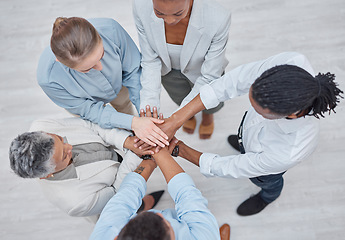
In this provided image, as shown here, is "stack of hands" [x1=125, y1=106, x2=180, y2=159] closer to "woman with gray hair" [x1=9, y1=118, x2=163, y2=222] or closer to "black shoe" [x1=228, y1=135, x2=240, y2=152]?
"woman with gray hair" [x1=9, y1=118, x2=163, y2=222]

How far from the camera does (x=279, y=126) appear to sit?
1103 mm

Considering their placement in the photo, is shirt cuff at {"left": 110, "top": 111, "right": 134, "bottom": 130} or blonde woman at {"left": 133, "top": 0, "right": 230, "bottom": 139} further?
shirt cuff at {"left": 110, "top": 111, "right": 134, "bottom": 130}

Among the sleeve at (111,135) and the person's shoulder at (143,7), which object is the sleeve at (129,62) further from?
the sleeve at (111,135)

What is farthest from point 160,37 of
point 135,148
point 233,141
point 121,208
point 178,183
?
point 233,141

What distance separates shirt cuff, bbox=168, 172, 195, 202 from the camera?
1211mm

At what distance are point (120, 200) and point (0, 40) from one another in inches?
90.4

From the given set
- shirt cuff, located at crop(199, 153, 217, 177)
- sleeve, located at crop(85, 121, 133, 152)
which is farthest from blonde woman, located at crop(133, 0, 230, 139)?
shirt cuff, located at crop(199, 153, 217, 177)

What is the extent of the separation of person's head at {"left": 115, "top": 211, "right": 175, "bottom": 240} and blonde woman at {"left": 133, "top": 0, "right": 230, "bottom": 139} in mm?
756

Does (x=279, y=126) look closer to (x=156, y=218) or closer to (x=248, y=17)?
(x=156, y=218)

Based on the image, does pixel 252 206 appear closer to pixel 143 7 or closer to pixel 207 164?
pixel 207 164

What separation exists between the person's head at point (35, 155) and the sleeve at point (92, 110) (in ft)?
0.90

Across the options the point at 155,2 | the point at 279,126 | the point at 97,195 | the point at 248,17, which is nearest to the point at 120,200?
the point at 97,195

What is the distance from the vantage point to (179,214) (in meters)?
1.13

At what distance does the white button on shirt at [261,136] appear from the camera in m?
1.08
